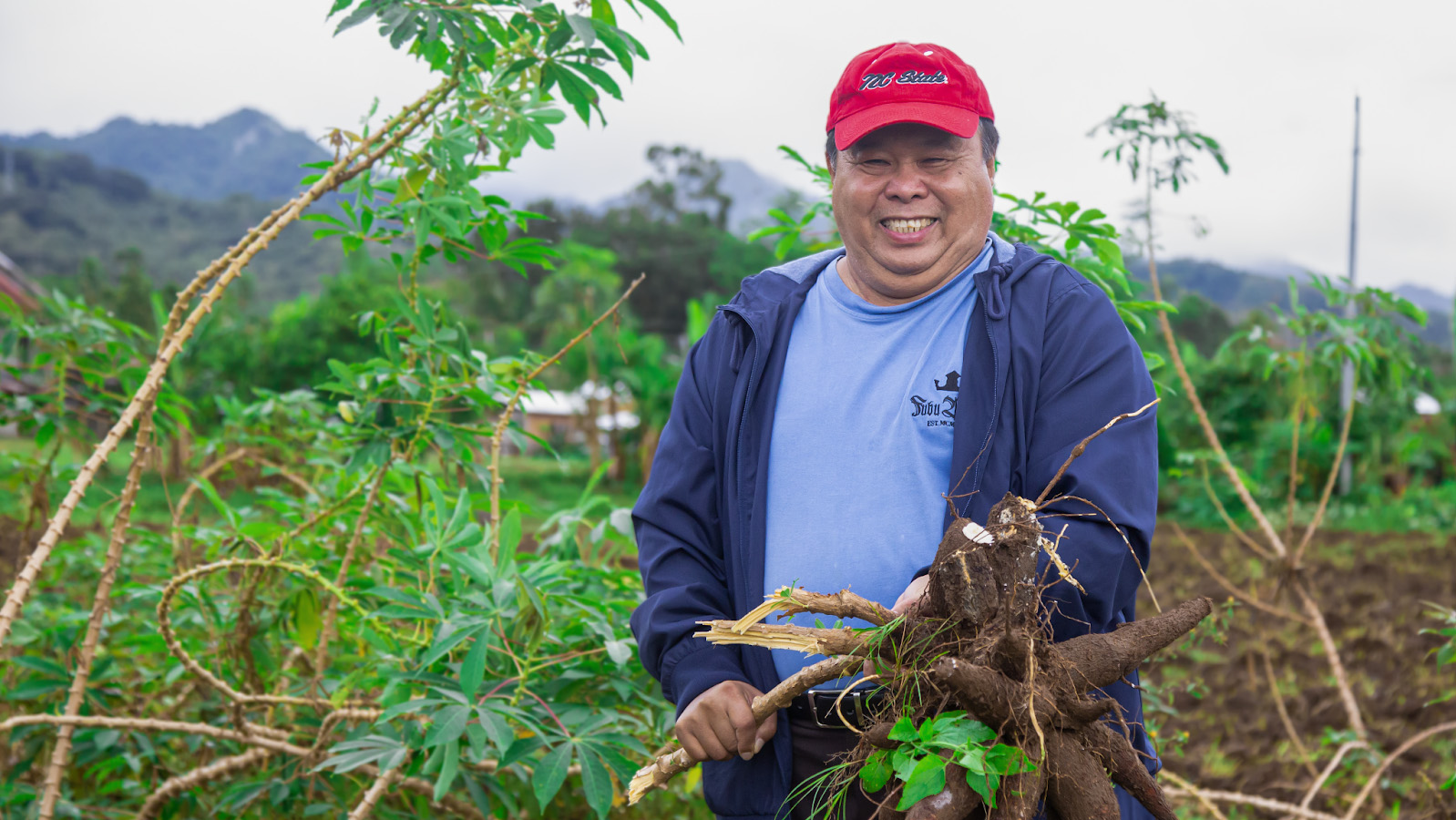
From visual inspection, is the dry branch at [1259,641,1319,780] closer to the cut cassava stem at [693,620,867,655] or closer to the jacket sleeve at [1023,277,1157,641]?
the jacket sleeve at [1023,277,1157,641]

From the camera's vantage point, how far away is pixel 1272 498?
1167cm

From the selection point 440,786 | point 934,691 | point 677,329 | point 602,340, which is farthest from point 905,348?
point 677,329

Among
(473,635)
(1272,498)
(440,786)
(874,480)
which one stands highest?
(874,480)

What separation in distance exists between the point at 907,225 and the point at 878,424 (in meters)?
0.34

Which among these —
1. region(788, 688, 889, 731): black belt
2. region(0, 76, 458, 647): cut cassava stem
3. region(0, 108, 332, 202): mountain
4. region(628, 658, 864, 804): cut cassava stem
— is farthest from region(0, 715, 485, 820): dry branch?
region(0, 108, 332, 202): mountain

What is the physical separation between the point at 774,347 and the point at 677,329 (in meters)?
32.7

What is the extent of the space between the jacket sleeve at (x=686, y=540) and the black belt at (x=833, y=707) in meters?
0.11

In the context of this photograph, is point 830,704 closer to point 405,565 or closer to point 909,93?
point 909,93

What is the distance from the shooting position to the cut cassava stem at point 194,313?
1812mm

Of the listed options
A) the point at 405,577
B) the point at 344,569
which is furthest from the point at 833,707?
the point at 405,577

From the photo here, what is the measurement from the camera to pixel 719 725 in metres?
1.45

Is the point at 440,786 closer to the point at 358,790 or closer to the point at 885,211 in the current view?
the point at 358,790

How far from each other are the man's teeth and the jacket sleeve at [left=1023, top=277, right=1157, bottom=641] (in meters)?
0.24

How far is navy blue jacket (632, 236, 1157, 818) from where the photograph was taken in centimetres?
135
